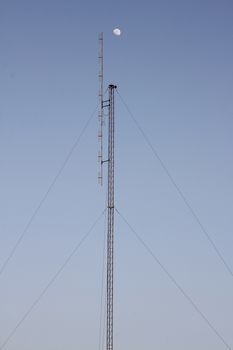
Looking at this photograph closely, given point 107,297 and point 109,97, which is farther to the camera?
point 109,97

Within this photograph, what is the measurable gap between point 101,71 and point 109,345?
1978cm

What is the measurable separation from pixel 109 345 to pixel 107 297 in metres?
3.08

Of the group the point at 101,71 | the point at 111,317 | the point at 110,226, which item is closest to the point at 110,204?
the point at 110,226

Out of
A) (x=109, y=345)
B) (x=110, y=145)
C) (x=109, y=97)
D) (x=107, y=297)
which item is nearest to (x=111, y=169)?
(x=110, y=145)

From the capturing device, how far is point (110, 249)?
40031mm

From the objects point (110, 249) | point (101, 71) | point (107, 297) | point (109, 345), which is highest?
point (101, 71)

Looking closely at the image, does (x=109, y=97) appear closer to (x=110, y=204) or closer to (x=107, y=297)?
(x=110, y=204)

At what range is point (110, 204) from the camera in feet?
134

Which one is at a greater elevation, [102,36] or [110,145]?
[102,36]

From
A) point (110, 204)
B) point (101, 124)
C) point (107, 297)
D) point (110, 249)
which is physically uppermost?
A: point (101, 124)

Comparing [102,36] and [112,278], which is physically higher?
[102,36]

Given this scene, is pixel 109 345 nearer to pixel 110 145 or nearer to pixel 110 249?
pixel 110 249

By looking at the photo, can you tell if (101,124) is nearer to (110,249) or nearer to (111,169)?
(111,169)

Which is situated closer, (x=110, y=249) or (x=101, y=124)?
(x=110, y=249)
